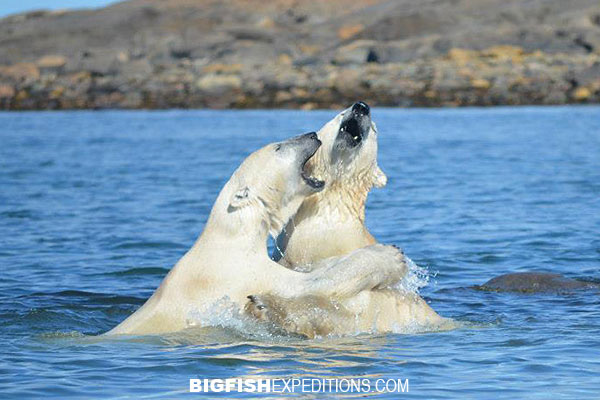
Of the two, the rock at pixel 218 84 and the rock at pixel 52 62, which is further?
the rock at pixel 52 62

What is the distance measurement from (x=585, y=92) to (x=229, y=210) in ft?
117

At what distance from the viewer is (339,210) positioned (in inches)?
293

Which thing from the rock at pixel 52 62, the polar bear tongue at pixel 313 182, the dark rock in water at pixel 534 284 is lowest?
the dark rock in water at pixel 534 284

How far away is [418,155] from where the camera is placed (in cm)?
2347

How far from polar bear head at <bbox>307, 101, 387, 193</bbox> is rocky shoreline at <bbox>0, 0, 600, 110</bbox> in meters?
34.0

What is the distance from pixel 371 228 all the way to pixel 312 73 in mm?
34183

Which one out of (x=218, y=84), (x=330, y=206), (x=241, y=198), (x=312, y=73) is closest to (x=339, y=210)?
(x=330, y=206)

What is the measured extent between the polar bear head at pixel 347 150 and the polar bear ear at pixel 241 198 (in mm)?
710

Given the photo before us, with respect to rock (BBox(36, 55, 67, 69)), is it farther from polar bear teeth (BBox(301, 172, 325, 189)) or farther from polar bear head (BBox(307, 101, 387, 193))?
polar bear teeth (BBox(301, 172, 325, 189))

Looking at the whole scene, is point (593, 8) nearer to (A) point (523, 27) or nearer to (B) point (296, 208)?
(A) point (523, 27)

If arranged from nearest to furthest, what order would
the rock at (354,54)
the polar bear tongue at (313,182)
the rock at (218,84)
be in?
the polar bear tongue at (313,182), the rock at (218,84), the rock at (354,54)

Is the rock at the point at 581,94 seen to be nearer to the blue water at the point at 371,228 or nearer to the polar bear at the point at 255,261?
the blue water at the point at 371,228

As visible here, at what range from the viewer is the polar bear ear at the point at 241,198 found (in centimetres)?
680

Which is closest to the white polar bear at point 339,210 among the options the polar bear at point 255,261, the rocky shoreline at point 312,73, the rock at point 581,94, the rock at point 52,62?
the polar bear at point 255,261
